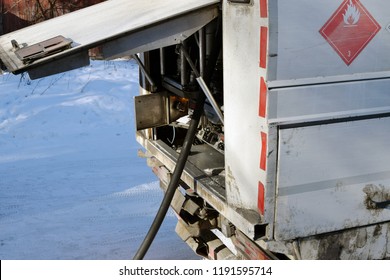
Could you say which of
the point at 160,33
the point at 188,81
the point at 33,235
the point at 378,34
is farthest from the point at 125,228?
the point at 378,34

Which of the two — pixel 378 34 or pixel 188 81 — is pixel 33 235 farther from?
pixel 378 34

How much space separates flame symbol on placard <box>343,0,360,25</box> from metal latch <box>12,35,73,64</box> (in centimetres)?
144

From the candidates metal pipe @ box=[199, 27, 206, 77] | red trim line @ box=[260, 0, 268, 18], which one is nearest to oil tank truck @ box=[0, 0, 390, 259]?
red trim line @ box=[260, 0, 268, 18]

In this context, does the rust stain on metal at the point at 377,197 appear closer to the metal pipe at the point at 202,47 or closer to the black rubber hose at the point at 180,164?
the black rubber hose at the point at 180,164

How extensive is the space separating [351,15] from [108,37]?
49.4 inches

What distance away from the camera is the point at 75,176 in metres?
6.82

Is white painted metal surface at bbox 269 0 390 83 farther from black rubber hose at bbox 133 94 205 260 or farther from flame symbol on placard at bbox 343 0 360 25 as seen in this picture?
black rubber hose at bbox 133 94 205 260

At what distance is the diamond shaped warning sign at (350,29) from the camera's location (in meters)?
2.66

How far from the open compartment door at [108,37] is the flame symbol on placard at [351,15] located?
0.71 meters

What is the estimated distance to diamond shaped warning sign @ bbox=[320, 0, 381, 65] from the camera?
2660mm

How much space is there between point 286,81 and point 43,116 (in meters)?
7.23

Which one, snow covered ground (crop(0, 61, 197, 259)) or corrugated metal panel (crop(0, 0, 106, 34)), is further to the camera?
corrugated metal panel (crop(0, 0, 106, 34))

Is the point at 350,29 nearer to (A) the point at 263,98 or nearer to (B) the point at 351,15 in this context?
(B) the point at 351,15

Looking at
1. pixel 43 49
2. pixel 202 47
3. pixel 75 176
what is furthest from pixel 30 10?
pixel 43 49
